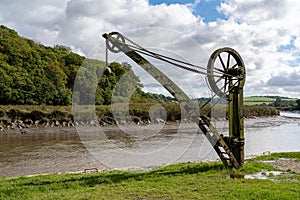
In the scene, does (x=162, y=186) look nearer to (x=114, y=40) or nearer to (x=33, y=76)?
(x=114, y=40)

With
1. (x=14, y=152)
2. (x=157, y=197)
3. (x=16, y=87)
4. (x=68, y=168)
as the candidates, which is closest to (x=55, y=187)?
(x=157, y=197)

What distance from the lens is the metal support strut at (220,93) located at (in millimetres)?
11083

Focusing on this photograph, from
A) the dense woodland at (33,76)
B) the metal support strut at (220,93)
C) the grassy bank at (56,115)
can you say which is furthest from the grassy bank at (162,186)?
the dense woodland at (33,76)

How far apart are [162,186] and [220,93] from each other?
4.49 metres

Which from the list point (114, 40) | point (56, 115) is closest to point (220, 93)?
point (114, 40)

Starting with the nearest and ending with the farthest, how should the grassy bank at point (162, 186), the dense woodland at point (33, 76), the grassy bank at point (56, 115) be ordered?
the grassy bank at point (162, 186), the grassy bank at point (56, 115), the dense woodland at point (33, 76)

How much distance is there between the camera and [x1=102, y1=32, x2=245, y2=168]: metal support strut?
11.1 meters

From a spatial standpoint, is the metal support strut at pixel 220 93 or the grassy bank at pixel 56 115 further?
the grassy bank at pixel 56 115

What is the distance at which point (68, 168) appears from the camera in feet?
53.8

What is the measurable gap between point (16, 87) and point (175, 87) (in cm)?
5292

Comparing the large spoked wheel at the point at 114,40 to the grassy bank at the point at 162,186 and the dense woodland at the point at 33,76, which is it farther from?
the dense woodland at the point at 33,76

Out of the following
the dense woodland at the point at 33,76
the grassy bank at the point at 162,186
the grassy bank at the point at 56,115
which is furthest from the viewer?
the dense woodland at the point at 33,76

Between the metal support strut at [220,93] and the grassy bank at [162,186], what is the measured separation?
0.80 meters

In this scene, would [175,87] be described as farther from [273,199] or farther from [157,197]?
[273,199]
